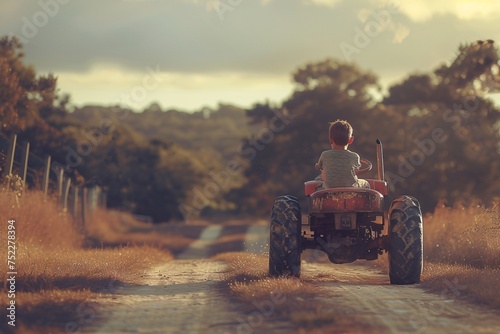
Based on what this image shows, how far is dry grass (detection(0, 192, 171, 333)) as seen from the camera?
999 centimetres

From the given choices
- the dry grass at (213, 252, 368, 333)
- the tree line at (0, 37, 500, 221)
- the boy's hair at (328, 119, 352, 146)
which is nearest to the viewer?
the dry grass at (213, 252, 368, 333)

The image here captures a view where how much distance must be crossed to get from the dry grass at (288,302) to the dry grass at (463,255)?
1945 millimetres

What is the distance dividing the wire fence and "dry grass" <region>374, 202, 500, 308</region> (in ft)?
28.3

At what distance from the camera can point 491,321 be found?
916 cm

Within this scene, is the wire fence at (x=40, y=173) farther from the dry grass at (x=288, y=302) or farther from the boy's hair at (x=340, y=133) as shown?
the boy's hair at (x=340, y=133)

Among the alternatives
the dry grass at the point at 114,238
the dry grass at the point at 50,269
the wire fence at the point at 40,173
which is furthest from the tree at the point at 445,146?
the dry grass at the point at 50,269

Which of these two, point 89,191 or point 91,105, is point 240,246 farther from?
point 91,105

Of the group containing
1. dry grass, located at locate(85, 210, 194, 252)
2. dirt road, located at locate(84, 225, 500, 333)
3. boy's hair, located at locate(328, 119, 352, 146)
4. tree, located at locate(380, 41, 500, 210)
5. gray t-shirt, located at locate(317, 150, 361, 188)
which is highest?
tree, located at locate(380, 41, 500, 210)

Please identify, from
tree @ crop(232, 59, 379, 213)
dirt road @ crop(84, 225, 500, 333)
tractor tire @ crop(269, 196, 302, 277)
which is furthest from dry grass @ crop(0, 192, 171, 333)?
tree @ crop(232, 59, 379, 213)

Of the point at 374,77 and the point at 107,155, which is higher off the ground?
the point at 374,77

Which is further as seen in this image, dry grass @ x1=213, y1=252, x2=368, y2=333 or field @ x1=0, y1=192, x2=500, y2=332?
field @ x1=0, y1=192, x2=500, y2=332

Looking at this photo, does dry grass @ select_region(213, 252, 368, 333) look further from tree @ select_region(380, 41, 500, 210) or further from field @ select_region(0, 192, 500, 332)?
tree @ select_region(380, 41, 500, 210)

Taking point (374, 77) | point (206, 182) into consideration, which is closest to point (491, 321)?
point (374, 77)

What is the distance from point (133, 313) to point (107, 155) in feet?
134
